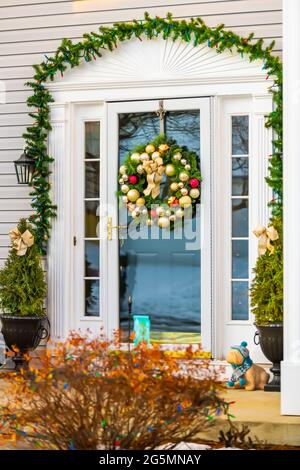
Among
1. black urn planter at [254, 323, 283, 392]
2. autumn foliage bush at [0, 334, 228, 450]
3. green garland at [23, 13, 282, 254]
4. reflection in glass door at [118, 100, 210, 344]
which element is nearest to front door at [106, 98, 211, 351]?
reflection in glass door at [118, 100, 210, 344]

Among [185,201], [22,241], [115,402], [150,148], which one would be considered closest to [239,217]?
[185,201]

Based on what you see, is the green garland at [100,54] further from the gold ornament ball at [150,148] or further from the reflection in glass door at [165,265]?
the gold ornament ball at [150,148]

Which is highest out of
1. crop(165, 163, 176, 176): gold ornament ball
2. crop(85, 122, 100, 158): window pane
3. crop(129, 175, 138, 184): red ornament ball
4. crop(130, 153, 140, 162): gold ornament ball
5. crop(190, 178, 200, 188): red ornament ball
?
crop(85, 122, 100, 158): window pane


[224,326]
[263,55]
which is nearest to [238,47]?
[263,55]

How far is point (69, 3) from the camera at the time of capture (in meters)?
6.97

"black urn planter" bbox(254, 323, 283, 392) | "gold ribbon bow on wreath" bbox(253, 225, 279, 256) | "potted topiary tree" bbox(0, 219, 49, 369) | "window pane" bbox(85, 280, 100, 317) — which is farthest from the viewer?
"window pane" bbox(85, 280, 100, 317)

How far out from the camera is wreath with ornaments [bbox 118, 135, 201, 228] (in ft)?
21.7

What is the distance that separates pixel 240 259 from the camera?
663cm

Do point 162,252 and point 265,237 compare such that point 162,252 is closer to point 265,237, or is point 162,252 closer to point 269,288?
point 265,237

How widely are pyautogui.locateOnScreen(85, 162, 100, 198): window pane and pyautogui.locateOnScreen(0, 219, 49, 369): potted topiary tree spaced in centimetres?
68

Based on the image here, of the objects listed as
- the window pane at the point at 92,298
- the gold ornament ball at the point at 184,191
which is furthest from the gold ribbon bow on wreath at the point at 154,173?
the window pane at the point at 92,298

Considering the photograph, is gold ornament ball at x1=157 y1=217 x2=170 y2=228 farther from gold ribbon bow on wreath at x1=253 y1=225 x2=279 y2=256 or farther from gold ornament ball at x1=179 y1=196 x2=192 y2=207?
gold ribbon bow on wreath at x1=253 y1=225 x2=279 y2=256

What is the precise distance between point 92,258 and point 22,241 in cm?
68

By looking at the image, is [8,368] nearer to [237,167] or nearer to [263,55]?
[237,167]
